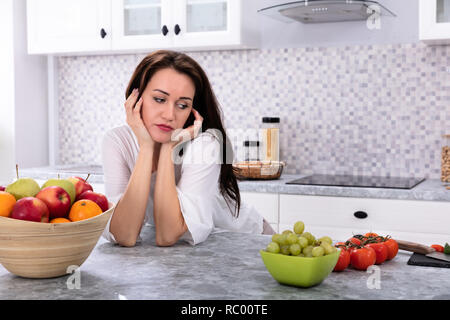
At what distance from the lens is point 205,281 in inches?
47.1

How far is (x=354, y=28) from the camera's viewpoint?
11.0 ft

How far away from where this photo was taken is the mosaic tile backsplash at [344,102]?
3227 millimetres

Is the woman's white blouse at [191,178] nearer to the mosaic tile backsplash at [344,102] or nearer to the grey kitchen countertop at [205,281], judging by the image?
the grey kitchen countertop at [205,281]

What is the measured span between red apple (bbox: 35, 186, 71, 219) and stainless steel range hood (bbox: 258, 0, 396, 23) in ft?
6.79

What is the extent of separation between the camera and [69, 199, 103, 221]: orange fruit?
1.23m

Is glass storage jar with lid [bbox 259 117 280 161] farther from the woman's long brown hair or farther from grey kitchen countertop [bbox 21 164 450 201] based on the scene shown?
the woman's long brown hair

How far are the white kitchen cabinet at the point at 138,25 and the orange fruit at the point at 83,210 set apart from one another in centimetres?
215

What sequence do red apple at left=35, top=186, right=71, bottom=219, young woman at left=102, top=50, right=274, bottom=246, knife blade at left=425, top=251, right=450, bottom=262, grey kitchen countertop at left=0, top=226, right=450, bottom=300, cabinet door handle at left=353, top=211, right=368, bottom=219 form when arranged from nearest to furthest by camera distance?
grey kitchen countertop at left=0, top=226, right=450, bottom=300, red apple at left=35, top=186, right=71, bottom=219, knife blade at left=425, top=251, right=450, bottom=262, young woman at left=102, top=50, right=274, bottom=246, cabinet door handle at left=353, top=211, right=368, bottom=219

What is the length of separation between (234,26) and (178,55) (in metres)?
1.34

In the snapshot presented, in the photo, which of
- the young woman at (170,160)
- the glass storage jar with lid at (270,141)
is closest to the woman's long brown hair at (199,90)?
the young woman at (170,160)

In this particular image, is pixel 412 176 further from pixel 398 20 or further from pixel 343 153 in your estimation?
pixel 398 20

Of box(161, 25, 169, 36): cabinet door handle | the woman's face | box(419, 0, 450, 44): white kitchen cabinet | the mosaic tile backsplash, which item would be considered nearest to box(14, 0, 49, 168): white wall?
the mosaic tile backsplash

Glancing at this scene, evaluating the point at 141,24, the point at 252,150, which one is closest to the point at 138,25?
the point at 141,24
